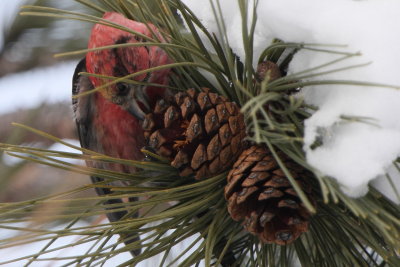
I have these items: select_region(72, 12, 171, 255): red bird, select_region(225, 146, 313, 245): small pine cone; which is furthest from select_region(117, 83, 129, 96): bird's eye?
select_region(225, 146, 313, 245): small pine cone

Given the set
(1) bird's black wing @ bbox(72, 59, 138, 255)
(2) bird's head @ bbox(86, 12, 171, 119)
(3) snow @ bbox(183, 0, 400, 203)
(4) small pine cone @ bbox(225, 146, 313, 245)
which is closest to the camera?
(3) snow @ bbox(183, 0, 400, 203)

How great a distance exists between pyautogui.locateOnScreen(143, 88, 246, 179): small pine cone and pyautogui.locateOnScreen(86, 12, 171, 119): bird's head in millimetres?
66

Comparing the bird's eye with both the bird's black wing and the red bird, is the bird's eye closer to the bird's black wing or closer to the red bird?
the red bird

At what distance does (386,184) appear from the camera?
57 centimetres

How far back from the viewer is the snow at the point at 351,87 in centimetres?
49

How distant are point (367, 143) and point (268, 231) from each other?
168mm

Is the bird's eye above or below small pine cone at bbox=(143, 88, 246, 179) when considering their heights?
above

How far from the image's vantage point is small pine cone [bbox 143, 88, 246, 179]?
654 mm

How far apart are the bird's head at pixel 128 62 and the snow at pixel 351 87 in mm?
211

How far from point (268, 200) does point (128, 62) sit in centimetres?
31

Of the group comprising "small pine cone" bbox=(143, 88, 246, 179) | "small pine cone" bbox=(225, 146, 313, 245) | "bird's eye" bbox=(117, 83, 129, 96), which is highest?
"bird's eye" bbox=(117, 83, 129, 96)

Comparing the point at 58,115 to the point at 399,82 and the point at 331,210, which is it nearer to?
the point at 331,210

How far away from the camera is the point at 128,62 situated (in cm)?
78

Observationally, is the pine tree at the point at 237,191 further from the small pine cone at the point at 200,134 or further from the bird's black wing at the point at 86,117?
the bird's black wing at the point at 86,117
